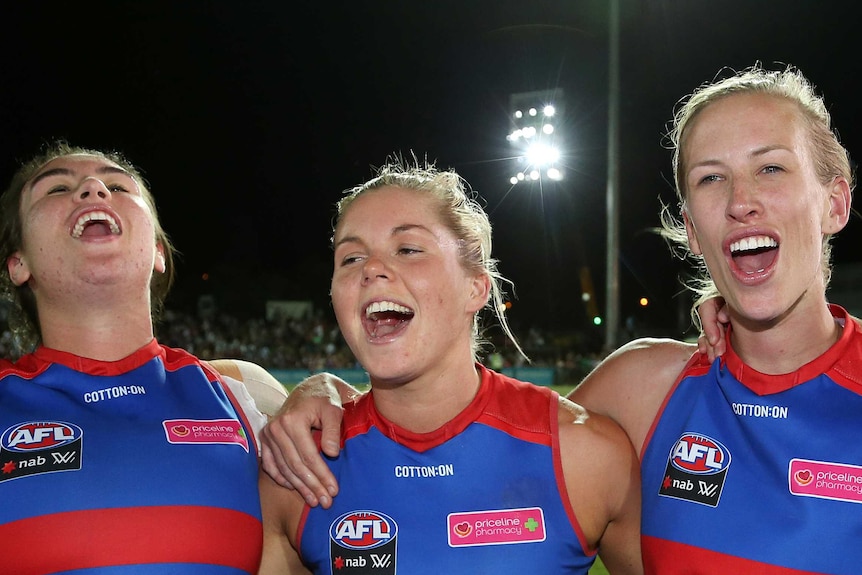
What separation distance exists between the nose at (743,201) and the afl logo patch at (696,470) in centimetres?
68

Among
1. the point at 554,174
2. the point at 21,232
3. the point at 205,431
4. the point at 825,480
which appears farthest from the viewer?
the point at 554,174

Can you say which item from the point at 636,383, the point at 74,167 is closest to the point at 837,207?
the point at 636,383

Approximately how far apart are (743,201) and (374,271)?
1.16 meters

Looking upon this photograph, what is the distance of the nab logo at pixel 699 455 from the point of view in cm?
219

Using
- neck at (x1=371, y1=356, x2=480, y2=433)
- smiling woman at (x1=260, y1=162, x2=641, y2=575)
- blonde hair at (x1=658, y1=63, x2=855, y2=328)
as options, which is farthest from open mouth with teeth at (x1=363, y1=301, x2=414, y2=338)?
blonde hair at (x1=658, y1=63, x2=855, y2=328)

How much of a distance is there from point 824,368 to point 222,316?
30.3 metres

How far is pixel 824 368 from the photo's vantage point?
221cm

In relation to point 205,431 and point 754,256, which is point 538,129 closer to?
point 754,256

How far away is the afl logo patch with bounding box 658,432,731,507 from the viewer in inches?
85.5

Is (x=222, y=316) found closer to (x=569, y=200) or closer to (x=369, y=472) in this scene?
(x=569, y=200)

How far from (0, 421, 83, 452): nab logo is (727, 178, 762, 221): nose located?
2.19 metres

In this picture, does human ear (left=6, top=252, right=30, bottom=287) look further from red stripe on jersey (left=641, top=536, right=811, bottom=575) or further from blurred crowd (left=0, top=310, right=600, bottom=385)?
blurred crowd (left=0, top=310, right=600, bottom=385)

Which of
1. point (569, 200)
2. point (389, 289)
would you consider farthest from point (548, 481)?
point (569, 200)

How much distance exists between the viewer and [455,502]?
7.71 feet
